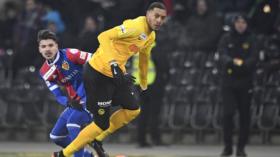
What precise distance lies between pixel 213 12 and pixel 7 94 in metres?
4.23

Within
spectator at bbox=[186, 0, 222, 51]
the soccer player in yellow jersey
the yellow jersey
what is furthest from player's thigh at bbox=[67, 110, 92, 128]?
spectator at bbox=[186, 0, 222, 51]

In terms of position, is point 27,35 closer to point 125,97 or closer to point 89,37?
point 89,37

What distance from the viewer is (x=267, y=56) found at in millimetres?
17656

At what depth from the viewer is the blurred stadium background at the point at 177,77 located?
17.6m

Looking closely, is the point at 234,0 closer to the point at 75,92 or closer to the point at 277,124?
→ the point at 277,124

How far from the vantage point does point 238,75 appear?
15.9m

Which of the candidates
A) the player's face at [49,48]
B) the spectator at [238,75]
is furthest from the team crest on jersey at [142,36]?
the spectator at [238,75]

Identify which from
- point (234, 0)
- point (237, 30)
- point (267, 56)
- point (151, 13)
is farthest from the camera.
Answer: point (234, 0)

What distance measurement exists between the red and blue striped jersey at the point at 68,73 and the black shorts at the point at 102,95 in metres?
0.36

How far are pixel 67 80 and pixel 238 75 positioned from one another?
Answer: 12.8 ft

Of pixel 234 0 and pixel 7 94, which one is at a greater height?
pixel 234 0

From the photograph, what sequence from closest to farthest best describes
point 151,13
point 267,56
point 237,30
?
point 151,13 < point 237,30 < point 267,56

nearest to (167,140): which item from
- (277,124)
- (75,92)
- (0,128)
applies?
(277,124)

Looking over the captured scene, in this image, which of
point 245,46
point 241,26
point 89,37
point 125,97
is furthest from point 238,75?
point 125,97
